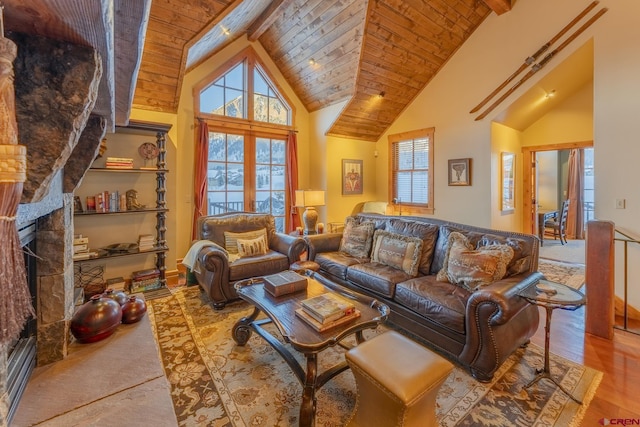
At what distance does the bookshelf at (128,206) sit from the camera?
11.4ft

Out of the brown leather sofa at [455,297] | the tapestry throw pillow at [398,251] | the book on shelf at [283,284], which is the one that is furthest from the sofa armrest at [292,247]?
the book on shelf at [283,284]

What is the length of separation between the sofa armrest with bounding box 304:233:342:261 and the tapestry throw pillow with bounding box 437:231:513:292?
1508mm

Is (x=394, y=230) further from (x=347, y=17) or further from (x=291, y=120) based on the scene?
(x=291, y=120)

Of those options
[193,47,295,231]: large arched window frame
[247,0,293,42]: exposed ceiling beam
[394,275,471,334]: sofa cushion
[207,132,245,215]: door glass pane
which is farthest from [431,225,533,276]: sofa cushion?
[247,0,293,42]: exposed ceiling beam

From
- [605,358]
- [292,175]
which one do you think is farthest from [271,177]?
[605,358]

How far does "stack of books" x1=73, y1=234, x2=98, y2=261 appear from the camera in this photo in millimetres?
3199

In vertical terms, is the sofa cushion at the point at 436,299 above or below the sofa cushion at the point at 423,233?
below

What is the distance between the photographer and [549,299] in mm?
1779

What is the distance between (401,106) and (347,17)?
208cm

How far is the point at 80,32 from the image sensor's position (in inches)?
30.9

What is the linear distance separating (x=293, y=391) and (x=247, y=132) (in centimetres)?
419

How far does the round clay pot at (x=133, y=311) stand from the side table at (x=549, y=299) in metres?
2.53

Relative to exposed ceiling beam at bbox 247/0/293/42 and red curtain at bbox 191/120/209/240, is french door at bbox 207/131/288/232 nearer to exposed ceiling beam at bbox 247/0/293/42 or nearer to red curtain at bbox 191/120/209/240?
red curtain at bbox 191/120/209/240

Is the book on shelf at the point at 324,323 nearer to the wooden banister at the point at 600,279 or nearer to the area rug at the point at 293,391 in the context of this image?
the area rug at the point at 293,391
